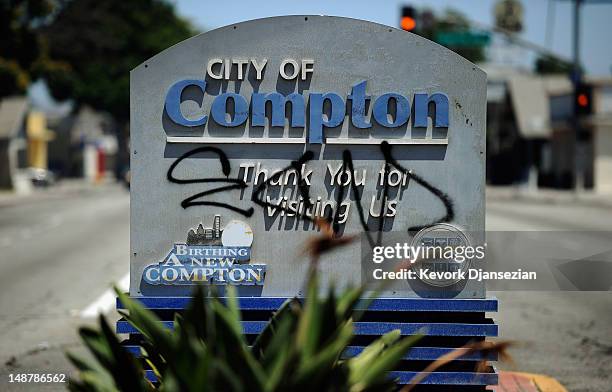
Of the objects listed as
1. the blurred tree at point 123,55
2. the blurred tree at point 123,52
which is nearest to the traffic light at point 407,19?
the blurred tree at point 123,55

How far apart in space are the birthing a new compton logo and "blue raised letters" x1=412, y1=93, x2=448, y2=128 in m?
1.23

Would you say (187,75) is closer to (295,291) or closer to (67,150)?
(295,291)

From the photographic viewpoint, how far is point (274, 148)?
18.5 ft

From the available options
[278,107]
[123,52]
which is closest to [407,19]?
[278,107]

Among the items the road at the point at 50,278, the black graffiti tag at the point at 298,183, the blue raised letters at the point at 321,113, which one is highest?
the blue raised letters at the point at 321,113

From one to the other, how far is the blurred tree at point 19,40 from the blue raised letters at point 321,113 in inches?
1346

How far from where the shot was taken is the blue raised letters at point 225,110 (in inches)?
222

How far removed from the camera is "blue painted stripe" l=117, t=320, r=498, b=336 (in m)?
5.39

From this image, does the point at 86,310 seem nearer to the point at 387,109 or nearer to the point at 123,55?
the point at 387,109

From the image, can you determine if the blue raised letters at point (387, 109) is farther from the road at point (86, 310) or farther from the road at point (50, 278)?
the road at point (50, 278)

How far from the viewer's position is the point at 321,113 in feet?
18.4

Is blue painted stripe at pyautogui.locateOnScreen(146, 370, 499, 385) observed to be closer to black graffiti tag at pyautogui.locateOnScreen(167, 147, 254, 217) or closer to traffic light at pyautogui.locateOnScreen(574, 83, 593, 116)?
black graffiti tag at pyautogui.locateOnScreen(167, 147, 254, 217)

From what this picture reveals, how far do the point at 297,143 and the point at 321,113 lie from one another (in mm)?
233

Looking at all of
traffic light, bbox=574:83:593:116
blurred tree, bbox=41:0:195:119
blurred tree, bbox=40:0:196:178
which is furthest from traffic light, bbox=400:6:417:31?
blurred tree, bbox=41:0:195:119
